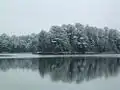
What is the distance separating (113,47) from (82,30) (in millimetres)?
1538

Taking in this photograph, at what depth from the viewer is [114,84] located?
300 cm

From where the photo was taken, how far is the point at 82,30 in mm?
7148

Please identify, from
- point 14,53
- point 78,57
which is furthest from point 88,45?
point 14,53

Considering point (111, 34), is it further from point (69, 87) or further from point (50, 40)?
point (69, 87)

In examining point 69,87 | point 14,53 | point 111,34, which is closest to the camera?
point 69,87

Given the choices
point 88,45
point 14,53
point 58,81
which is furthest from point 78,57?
point 58,81

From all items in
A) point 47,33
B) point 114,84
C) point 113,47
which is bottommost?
point 114,84

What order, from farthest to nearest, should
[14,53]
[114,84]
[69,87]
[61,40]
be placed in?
1. [61,40]
2. [14,53]
3. [114,84]
4. [69,87]

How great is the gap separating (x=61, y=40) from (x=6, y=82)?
3752 millimetres

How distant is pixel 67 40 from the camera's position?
695cm

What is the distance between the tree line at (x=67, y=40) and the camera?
5863 mm

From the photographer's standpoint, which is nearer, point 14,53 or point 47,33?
point 14,53

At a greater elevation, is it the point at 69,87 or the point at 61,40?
the point at 61,40

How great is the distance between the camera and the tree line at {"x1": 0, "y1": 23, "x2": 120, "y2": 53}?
19.2 ft
